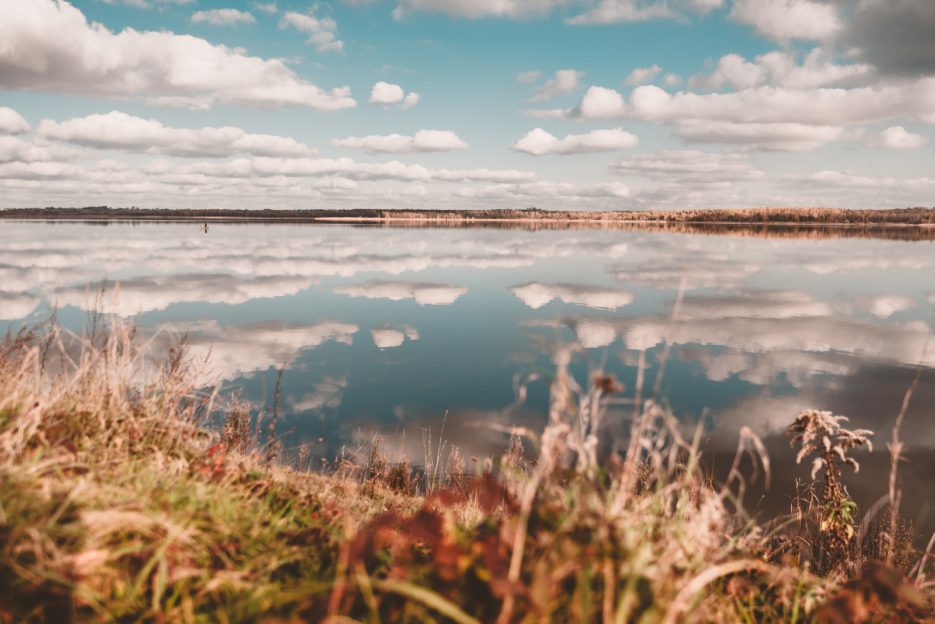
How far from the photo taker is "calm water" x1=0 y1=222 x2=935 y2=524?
12297mm

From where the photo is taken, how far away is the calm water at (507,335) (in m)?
12.3

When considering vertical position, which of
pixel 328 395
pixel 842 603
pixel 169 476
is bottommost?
pixel 328 395

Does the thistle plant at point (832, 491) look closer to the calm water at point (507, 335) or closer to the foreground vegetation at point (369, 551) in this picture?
the foreground vegetation at point (369, 551)

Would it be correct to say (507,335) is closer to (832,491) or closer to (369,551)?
(832,491)

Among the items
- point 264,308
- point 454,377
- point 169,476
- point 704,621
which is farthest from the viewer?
point 264,308

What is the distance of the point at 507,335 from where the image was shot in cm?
2044

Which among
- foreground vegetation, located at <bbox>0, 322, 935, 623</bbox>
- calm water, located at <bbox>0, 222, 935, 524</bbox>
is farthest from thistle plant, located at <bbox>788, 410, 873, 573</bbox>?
calm water, located at <bbox>0, 222, 935, 524</bbox>

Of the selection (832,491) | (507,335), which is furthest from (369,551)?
(507,335)

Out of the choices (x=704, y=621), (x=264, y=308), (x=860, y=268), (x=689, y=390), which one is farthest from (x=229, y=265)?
(x=860, y=268)

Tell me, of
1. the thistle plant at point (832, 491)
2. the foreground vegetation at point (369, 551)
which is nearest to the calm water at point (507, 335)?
the foreground vegetation at point (369, 551)

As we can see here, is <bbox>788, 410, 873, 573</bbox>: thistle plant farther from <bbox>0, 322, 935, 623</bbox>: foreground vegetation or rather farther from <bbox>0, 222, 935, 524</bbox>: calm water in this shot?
<bbox>0, 222, 935, 524</bbox>: calm water

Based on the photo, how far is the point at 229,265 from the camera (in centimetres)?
4062

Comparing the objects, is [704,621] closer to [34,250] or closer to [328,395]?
[328,395]

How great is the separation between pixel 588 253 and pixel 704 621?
53.5 metres
